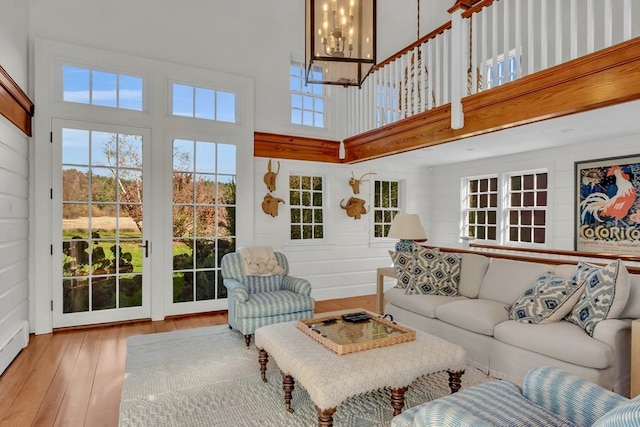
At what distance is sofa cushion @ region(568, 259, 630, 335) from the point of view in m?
2.61

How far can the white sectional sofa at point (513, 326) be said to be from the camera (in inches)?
99.0

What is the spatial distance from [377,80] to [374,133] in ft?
2.54

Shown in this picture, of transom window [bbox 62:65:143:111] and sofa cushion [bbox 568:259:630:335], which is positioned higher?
transom window [bbox 62:65:143:111]

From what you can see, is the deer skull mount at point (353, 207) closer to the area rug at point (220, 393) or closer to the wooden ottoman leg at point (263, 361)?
the area rug at point (220, 393)

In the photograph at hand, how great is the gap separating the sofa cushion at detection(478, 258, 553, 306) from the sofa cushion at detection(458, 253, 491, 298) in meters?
0.05

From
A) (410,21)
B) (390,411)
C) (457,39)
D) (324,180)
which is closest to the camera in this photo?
(390,411)

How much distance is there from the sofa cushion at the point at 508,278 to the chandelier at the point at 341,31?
242 centimetres

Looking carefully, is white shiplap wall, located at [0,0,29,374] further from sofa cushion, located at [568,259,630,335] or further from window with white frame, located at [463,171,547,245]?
window with white frame, located at [463,171,547,245]

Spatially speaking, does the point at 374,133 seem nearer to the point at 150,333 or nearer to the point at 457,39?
the point at 457,39

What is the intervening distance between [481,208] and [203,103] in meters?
4.55

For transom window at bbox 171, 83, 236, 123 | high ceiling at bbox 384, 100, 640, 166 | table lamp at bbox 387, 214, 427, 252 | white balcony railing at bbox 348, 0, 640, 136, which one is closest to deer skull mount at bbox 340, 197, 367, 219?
high ceiling at bbox 384, 100, 640, 166

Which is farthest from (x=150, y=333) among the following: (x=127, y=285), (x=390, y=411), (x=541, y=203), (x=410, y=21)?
(x=410, y=21)

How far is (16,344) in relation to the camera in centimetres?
347

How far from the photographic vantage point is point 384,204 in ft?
21.6
